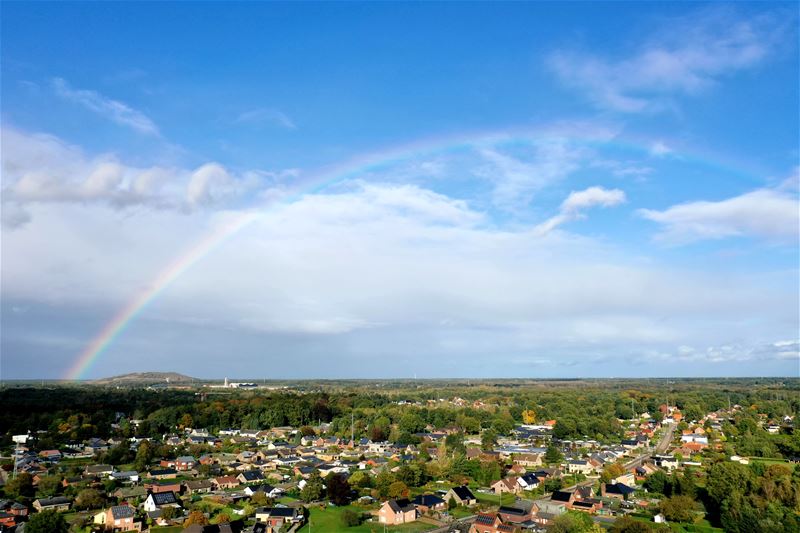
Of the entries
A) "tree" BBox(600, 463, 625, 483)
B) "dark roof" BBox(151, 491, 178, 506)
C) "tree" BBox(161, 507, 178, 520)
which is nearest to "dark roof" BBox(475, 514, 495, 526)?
"tree" BBox(600, 463, 625, 483)

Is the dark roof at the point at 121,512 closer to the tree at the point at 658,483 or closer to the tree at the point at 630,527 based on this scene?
the tree at the point at 630,527

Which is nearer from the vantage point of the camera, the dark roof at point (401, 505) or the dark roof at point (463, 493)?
the dark roof at point (401, 505)

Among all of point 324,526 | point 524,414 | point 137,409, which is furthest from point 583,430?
point 137,409

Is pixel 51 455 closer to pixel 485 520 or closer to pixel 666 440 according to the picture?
pixel 485 520

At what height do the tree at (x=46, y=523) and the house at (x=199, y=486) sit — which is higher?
the tree at (x=46, y=523)

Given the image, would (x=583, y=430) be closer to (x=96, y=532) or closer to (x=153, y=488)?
(x=153, y=488)

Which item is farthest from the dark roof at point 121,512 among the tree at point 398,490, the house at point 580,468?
the house at point 580,468
